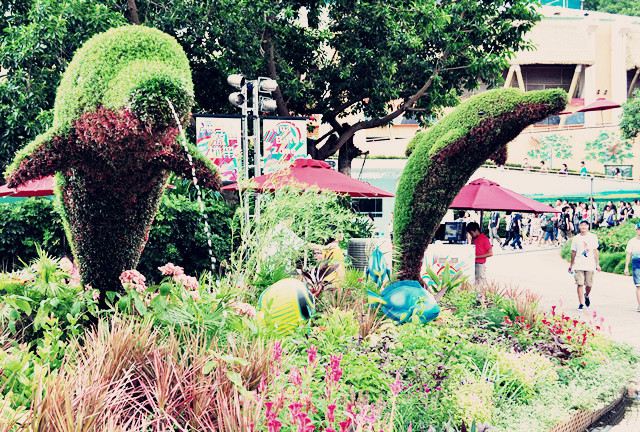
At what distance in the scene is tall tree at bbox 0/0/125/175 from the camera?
1327cm

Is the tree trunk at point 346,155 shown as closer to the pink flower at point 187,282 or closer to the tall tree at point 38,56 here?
the tall tree at point 38,56

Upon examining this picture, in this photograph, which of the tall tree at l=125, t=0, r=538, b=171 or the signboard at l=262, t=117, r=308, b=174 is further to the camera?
the tall tree at l=125, t=0, r=538, b=171

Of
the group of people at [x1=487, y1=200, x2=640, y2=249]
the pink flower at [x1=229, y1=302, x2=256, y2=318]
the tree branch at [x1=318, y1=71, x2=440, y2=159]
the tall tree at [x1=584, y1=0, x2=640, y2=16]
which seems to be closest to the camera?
the pink flower at [x1=229, y1=302, x2=256, y2=318]

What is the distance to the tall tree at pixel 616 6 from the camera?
64081 millimetres

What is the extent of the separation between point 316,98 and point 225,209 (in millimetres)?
6562

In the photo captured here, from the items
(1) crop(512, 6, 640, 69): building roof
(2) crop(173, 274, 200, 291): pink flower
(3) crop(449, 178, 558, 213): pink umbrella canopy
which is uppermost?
(1) crop(512, 6, 640, 69): building roof

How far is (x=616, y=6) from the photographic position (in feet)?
219

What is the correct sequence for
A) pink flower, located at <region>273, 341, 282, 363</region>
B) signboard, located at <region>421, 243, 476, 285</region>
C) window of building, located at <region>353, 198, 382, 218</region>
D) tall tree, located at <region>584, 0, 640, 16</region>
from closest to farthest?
pink flower, located at <region>273, 341, 282, 363</region> → signboard, located at <region>421, 243, 476, 285</region> → window of building, located at <region>353, 198, 382, 218</region> → tall tree, located at <region>584, 0, 640, 16</region>

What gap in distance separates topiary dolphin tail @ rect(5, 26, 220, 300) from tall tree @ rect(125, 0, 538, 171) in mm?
9309

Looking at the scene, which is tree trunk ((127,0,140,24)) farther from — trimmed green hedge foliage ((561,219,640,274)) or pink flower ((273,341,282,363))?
trimmed green hedge foliage ((561,219,640,274))

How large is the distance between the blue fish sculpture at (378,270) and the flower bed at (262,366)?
1.19 feet

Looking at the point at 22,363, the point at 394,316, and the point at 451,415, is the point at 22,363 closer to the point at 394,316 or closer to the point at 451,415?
the point at 451,415

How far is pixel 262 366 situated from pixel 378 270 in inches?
166

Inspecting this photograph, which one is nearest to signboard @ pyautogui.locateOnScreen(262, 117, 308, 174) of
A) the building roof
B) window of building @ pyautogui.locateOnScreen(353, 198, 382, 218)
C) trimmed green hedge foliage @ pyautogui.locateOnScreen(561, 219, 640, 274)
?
trimmed green hedge foliage @ pyautogui.locateOnScreen(561, 219, 640, 274)
